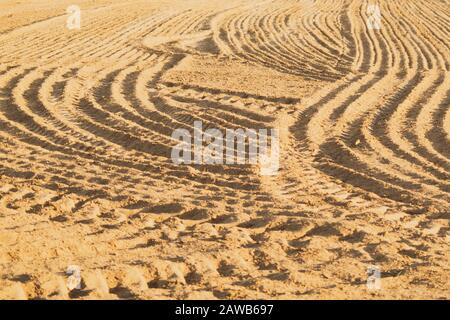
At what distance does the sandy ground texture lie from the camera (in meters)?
4.53

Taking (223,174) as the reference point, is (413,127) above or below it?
above

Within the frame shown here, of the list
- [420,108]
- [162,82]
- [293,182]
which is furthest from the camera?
[162,82]

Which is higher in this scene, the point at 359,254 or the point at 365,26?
the point at 365,26

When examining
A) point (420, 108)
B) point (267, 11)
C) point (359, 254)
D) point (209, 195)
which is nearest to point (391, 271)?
point (359, 254)

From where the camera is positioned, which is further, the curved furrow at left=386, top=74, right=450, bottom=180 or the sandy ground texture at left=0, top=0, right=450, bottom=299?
the curved furrow at left=386, top=74, right=450, bottom=180

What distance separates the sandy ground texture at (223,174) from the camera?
453 centimetres

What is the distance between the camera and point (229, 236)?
5191 mm

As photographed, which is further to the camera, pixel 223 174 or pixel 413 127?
pixel 413 127

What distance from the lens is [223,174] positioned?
22.5ft

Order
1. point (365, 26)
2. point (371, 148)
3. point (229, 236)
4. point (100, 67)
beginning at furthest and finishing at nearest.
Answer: point (365, 26)
point (100, 67)
point (371, 148)
point (229, 236)

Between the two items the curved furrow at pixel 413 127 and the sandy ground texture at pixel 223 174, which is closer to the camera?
the sandy ground texture at pixel 223 174
